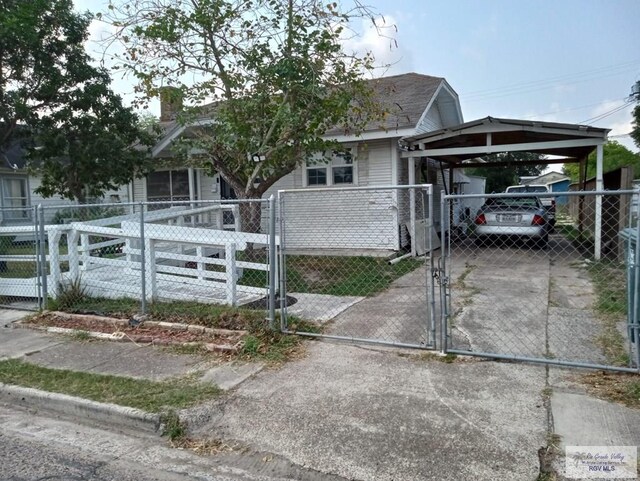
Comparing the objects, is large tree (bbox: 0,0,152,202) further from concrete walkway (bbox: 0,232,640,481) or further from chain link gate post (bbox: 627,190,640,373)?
chain link gate post (bbox: 627,190,640,373)

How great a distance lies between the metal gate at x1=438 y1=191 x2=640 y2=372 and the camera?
4719mm

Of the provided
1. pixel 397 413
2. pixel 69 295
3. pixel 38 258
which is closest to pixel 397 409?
pixel 397 413

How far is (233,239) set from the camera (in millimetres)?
6996

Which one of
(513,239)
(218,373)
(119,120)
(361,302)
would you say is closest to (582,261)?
(513,239)

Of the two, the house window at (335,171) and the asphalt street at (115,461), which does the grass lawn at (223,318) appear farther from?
the house window at (335,171)

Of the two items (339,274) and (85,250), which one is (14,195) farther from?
(339,274)

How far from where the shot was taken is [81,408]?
4113mm

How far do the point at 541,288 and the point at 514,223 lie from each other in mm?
3988

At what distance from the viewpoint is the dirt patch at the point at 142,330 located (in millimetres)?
5559

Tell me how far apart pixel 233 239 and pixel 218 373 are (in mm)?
2638

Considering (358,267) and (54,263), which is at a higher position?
(54,263)

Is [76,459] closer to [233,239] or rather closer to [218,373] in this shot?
[218,373]

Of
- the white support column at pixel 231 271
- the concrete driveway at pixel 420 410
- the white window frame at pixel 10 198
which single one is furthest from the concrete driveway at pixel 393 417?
the white window frame at pixel 10 198

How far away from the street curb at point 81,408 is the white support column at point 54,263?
294 cm
